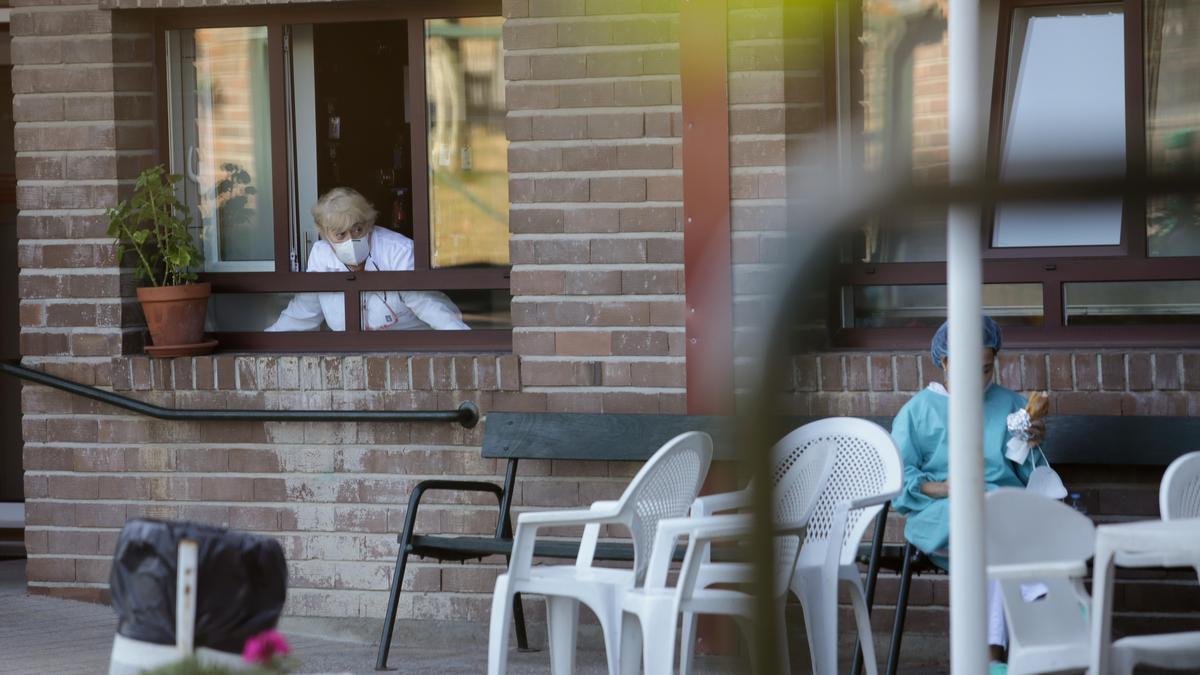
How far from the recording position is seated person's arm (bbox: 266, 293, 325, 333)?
6406 mm

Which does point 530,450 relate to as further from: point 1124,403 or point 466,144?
point 1124,403

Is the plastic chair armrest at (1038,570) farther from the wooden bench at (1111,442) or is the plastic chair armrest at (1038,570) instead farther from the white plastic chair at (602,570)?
the wooden bench at (1111,442)

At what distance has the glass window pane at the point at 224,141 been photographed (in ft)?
21.2

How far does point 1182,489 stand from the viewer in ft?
13.2

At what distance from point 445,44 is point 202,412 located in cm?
172

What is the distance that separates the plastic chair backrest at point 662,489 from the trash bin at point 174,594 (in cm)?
167

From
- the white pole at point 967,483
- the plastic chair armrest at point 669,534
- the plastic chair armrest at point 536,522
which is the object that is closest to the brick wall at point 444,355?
the plastic chair armrest at point 536,522

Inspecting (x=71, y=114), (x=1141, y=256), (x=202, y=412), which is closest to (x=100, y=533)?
(x=202, y=412)

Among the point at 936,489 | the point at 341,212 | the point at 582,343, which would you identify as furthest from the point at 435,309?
the point at 936,489

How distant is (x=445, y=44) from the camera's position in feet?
20.3

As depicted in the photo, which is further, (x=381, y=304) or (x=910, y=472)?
(x=381, y=304)

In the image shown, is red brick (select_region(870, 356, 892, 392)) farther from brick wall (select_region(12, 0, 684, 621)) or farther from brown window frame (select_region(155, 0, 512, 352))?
brown window frame (select_region(155, 0, 512, 352))

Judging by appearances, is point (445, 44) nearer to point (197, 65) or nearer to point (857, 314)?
point (197, 65)

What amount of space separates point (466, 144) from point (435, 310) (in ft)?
2.19
